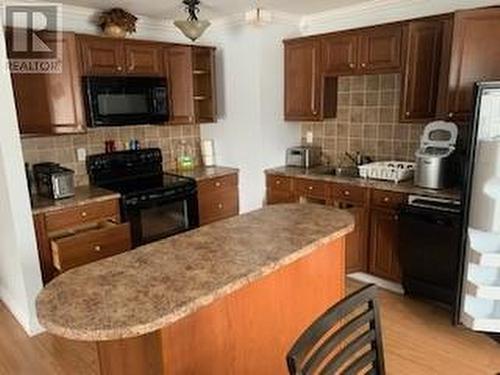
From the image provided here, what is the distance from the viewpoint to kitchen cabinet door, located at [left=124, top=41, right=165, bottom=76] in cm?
Result: 327

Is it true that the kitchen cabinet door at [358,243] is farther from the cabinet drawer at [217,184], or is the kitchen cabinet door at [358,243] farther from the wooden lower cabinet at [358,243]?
the cabinet drawer at [217,184]

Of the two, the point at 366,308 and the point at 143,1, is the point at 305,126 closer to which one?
the point at 143,1

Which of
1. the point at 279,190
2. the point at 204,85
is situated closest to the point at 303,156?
the point at 279,190

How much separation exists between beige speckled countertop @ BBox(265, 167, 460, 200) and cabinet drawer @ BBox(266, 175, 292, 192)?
0.16 ft

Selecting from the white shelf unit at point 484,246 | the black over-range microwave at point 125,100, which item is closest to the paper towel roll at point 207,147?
the black over-range microwave at point 125,100

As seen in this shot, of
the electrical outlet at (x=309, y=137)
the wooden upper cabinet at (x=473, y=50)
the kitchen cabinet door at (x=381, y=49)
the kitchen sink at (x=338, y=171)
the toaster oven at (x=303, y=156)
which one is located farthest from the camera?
the electrical outlet at (x=309, y=137)

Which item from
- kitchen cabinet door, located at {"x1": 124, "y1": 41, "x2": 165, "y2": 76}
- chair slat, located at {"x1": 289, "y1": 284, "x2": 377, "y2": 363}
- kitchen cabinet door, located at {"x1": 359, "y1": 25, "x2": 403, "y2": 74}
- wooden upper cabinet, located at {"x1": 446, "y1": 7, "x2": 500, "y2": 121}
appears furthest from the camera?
kitchen cabinet door, located at {"x1": 124, "y1": 41, "x2": 165, "y2": 76}

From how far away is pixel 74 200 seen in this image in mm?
2873

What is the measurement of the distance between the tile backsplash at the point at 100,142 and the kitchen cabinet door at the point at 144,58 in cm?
59

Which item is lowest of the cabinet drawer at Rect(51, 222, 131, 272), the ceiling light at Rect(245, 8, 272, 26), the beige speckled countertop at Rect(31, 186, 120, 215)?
the cabinet drawer at Rect(51, 222, 131, 272)

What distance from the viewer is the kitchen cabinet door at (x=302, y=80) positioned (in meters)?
3.58

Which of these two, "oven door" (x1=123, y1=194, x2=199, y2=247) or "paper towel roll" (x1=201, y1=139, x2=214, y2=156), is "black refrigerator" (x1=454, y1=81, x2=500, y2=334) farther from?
"paper towel roll" (x1=201, y1=139, x2=214, y2=156)

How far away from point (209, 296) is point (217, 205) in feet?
8.66

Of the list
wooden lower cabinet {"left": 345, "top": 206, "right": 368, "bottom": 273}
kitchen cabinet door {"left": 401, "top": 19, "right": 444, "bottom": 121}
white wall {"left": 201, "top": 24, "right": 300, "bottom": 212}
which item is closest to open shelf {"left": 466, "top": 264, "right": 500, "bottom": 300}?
wooden lower cabinet {"left": 345, "top": 206, "right": 368, "bottom": 273}
